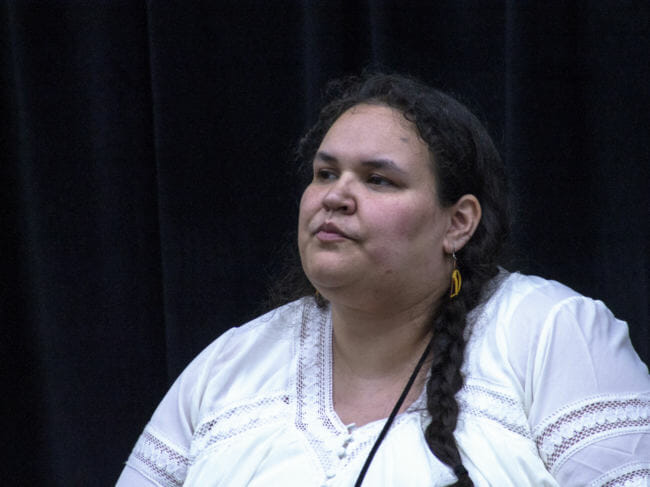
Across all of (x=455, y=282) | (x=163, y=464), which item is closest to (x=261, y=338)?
(x=163, y=464)

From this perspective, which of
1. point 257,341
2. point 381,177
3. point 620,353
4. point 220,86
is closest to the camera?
point 620,353

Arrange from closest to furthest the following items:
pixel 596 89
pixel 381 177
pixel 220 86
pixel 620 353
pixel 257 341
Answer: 1. pixel 620 353
2. pixel 381 177
3. pixel 257 341
4. pixel 596 89
5. pixel 220 86

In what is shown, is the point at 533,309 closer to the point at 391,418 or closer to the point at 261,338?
the point at 391,418

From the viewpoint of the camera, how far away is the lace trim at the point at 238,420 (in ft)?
5.88

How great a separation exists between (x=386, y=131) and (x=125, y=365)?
1.11m

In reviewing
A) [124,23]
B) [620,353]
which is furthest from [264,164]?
[620,353]

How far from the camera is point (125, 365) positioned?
8.27 feet

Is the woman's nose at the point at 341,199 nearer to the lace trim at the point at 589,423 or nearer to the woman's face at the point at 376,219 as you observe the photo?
the woman's face at the point at 376,219

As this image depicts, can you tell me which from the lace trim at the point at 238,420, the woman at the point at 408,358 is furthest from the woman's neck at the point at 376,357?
the lace trim at the point at 238,420

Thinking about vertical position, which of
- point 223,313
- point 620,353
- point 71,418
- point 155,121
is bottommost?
point 71,418

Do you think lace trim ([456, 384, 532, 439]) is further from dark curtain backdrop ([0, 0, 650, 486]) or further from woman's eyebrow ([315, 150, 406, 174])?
dark curtain backdrop ([0, 0, 650, 486])

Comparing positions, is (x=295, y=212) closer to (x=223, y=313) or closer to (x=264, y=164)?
(x=264, y=164)

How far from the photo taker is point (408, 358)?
1.81m

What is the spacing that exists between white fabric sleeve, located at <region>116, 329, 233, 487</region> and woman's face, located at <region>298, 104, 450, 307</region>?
0.36 metres
